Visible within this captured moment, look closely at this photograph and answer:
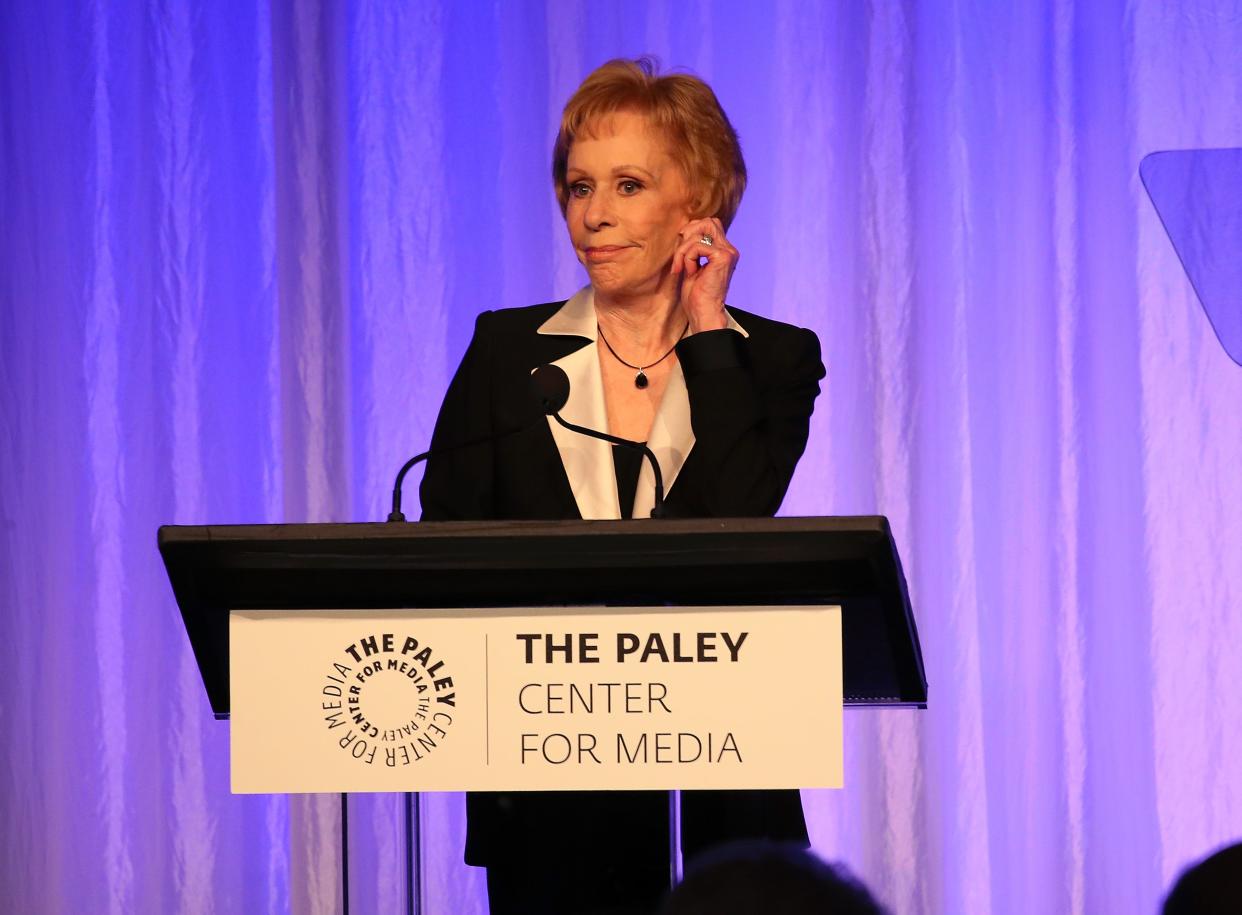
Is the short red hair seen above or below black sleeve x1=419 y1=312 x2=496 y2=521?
above

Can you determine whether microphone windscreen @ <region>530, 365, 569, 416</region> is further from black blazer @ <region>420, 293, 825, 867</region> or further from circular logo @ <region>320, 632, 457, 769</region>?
circular logo @ <region>320, 632, 457, 769</region>

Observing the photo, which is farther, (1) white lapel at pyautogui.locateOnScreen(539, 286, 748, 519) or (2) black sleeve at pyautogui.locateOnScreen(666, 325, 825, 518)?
(1) white lapel at pyautogui.locateOnScreen(539, 286, 748, 519)

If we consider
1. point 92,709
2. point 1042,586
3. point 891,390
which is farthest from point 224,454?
point 1042,586

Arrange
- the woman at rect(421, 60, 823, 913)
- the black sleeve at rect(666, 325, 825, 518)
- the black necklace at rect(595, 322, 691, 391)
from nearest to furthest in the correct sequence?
the woman at rect(421, 60, 823, 913) < the black sleeve at rect(666, 325, 825, 518) < the black necklace at rect(595, 322, 691, 391)

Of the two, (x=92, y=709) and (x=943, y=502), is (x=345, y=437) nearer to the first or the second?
(x=92, y=709)

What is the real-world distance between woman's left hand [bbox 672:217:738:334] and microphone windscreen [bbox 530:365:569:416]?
52 cm

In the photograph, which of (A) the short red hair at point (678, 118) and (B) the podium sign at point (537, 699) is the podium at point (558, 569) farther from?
(A) the short red hair at point (678, 118)

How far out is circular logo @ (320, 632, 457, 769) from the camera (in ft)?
5.64

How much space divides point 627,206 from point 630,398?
0.31 meters

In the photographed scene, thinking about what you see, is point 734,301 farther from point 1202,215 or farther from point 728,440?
point 728,440

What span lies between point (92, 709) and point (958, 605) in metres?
2.02

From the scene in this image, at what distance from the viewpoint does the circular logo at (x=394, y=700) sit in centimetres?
172

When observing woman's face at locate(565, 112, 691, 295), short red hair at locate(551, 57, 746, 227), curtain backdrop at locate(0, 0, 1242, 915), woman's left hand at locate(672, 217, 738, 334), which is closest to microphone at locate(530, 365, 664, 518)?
woman's left hand at locate(672, 217, 738, 334)

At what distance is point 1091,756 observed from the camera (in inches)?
138
